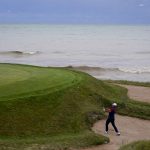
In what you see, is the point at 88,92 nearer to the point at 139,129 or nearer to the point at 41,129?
the point at 139,129

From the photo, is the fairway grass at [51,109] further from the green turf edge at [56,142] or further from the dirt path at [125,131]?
the dirt path at [125,131]

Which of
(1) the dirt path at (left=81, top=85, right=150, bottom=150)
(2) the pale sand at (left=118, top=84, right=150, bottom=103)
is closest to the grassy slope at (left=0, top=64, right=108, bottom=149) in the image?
(1) the dirt path at (left=81, top=85, right=150, bottom=150)

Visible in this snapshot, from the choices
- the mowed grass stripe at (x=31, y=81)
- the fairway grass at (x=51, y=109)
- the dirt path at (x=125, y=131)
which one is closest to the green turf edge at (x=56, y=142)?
the fairway grass at (x=51, y=109)

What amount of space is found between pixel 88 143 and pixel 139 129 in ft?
11.1

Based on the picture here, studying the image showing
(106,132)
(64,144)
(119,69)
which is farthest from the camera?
(119,69)

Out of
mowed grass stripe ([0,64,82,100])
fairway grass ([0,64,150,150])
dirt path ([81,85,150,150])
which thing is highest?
mowed grass stripe ([0,64,82,100])

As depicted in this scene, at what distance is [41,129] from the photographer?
54.9ft

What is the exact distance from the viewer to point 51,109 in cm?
1777

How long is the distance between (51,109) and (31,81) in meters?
2.16

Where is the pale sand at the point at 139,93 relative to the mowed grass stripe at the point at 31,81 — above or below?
below

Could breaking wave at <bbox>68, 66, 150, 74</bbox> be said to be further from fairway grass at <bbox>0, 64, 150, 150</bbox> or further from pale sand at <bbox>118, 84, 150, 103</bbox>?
fairway grass at <bbox>0, 64, 150, 150</bbox>

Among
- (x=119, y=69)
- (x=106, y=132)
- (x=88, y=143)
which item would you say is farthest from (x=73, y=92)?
(x=119, y=69)

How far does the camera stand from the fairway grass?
16.1 metres

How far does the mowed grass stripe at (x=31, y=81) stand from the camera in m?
18.0
